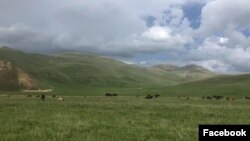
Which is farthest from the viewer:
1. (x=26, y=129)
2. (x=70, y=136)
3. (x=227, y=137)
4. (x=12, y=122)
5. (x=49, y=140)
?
(x=12, y=122)

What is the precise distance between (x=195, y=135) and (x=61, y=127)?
775 cm

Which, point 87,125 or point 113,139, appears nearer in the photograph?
point 113,139

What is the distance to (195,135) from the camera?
21.3 m

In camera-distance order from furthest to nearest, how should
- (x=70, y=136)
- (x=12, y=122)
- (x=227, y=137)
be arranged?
(x=12, y=122) < (x=70, y=136) < (x=227, y=137)

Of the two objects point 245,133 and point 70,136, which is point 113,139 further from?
point 245,133

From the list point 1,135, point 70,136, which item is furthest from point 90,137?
point 1,135

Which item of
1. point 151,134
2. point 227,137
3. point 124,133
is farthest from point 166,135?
point 227,137

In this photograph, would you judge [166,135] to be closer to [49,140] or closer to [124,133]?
[124,133]

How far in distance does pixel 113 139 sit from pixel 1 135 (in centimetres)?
588

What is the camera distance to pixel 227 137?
13797 mm

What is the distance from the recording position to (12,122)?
27.9m

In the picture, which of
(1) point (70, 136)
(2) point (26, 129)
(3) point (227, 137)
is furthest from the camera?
(2) point (26, 129)

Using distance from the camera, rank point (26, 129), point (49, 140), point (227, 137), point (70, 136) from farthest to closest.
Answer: point (26, 129) → point (70, 136) → point (49, 140) → point (227, 137)

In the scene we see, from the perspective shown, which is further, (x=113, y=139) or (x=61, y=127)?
(x=61, y=127)
